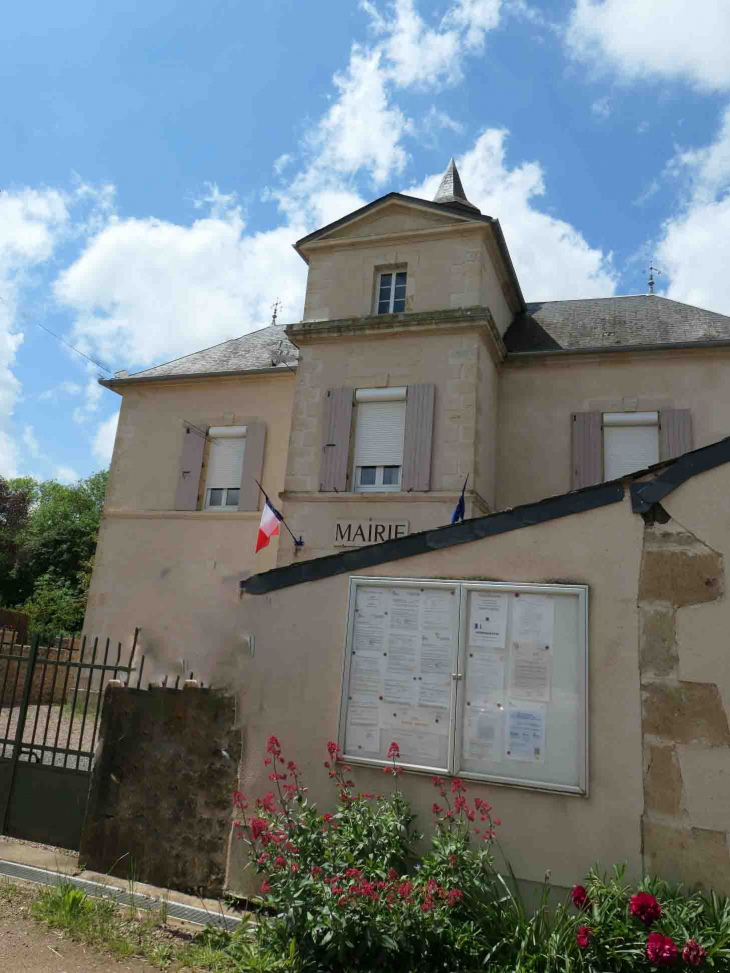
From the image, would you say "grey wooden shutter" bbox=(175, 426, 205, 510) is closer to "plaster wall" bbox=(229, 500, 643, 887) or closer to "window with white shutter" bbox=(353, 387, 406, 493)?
"window with white shutter" bbox=(353, 387, 406, 493)

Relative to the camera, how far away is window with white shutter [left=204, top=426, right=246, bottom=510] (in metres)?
13.0

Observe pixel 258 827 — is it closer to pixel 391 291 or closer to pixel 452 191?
pixel 391 291

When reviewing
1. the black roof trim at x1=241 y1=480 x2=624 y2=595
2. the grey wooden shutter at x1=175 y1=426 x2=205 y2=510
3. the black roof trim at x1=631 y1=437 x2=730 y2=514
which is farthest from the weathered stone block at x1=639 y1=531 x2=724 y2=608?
the grey wooden shutter at x1=175 y1=426 x2=205 y2=510

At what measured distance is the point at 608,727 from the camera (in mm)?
3945

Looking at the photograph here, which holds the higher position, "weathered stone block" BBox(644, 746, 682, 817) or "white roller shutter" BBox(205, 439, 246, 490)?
"white roller shutter" BBox(205, 439, 246, 490)

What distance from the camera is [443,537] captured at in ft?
15.0

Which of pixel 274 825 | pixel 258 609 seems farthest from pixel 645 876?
pixel 258 609

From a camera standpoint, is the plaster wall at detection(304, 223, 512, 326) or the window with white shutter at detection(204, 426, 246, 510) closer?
the plaster wall at detection(304, 223, 512, 326)

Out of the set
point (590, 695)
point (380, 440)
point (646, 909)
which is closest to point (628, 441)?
point (380, 440)

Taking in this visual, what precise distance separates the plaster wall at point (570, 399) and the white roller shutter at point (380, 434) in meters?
1.80

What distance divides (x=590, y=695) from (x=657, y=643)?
0.47 metres

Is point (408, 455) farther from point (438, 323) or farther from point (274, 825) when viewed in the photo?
point (274, 825)

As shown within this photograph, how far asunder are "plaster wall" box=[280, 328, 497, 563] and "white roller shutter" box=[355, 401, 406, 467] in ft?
0.80

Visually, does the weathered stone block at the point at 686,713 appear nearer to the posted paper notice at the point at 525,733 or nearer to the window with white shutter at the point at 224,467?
the posted paper notice at the point at 525,733
